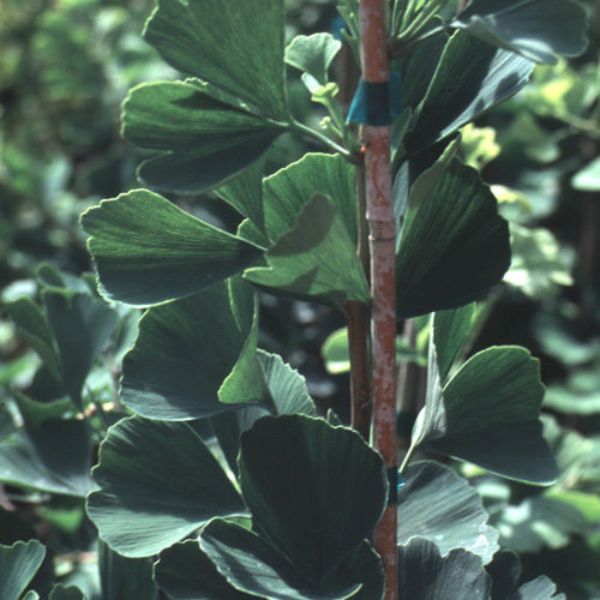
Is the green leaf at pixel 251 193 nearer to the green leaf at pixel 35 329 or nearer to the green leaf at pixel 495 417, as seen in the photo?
the green leaf at pixel 495 417

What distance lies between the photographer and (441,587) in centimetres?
53

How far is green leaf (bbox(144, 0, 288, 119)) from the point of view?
1.51 feet

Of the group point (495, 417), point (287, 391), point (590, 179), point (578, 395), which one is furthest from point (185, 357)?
point (578, 395)

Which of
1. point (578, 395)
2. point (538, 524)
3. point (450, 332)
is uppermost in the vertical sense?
point (450, 332)

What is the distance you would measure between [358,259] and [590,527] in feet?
1.67

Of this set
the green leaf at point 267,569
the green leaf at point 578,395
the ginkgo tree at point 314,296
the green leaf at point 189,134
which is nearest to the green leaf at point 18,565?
the ginkgo tree at point 314,296

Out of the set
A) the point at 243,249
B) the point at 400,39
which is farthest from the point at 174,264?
the point at 400,39

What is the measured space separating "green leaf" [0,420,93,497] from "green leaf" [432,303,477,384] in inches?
10.5

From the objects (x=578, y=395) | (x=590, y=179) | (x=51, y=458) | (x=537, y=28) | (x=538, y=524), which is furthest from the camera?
(x=578, y=395)

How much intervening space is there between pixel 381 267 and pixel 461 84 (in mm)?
93

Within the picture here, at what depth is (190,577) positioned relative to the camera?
1.71 feet

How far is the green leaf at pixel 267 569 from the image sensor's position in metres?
0.48

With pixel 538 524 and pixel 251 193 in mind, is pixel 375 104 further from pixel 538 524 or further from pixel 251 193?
pixel 538 524

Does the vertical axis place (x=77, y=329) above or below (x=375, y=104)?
below
